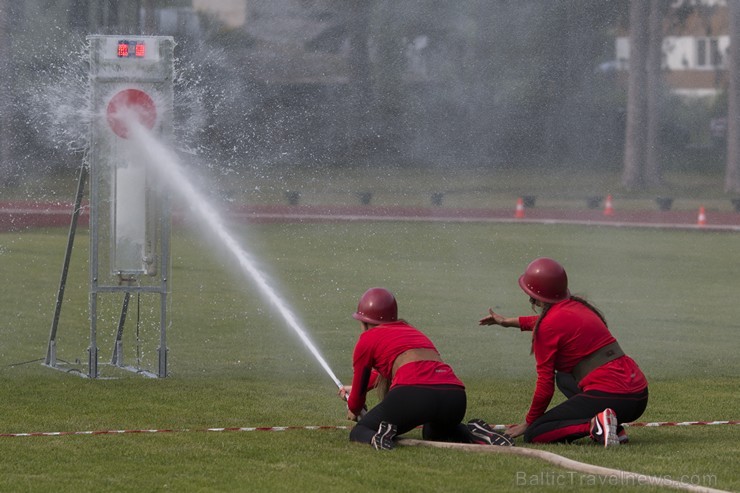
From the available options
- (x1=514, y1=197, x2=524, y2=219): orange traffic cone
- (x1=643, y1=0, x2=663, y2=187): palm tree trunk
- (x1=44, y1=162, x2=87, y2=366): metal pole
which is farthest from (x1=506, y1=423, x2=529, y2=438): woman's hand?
(x1=643, y1=0, x2=663, y2=187): palm tree trunk

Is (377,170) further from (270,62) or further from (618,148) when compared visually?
(618,148)

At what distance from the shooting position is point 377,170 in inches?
1023

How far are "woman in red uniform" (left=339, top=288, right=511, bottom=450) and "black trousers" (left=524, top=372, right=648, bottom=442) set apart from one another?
1.05 ft

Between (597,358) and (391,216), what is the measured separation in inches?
702

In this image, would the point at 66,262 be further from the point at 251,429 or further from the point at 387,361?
the point at 387,361

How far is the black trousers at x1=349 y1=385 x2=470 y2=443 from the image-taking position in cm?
688

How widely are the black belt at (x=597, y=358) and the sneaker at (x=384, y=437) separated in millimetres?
1153

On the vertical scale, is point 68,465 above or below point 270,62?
below

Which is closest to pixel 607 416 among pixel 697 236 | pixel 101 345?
pixel 101 345

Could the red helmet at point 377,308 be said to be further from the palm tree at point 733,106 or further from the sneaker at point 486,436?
the palm tree at point 733,106

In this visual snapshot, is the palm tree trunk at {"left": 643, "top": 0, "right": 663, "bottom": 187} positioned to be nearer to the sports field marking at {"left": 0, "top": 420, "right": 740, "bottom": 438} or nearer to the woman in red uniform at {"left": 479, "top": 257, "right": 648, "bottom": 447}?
the sports field marking at {"left": 0, "top": 420, "right": 740, "bottom": 438}

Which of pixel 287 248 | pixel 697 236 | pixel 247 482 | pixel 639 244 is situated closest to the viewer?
pixel 247 482

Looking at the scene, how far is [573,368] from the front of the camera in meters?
7.36

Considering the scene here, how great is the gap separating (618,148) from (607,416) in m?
21.9
